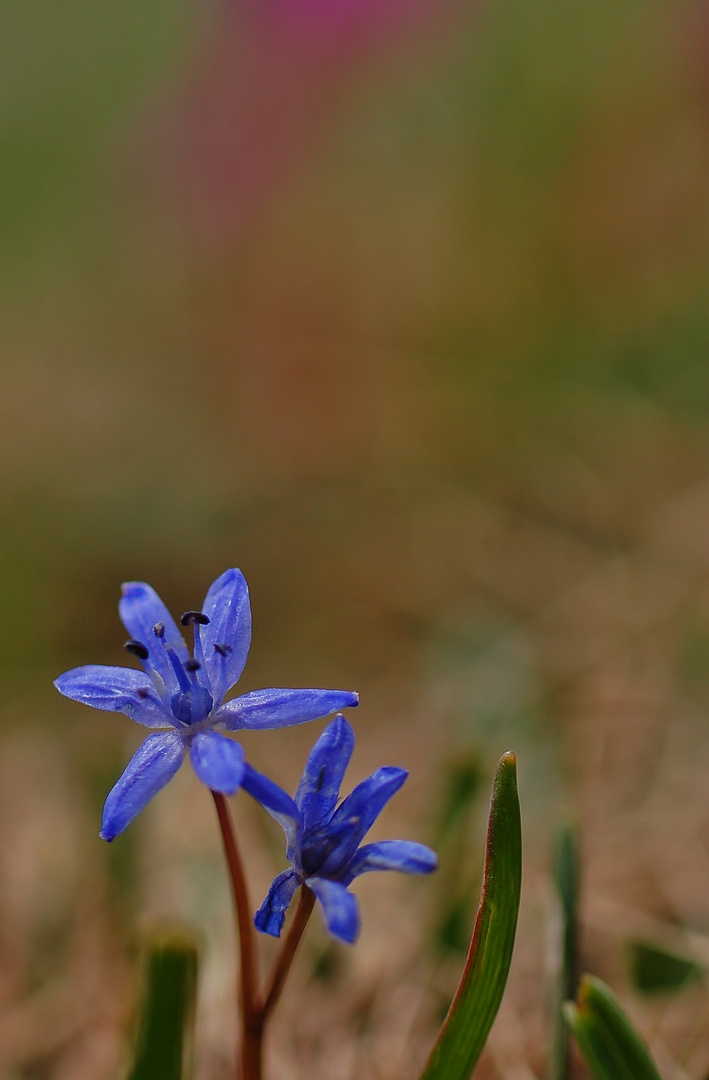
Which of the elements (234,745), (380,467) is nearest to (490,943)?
(234,745)

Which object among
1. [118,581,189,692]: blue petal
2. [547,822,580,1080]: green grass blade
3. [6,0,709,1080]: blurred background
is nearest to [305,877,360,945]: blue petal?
[118,581,189,692]: blue petal

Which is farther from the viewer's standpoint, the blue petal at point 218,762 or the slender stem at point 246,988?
the slender stem at point 246,988

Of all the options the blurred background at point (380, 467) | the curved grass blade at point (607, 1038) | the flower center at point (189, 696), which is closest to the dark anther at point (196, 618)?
the flower center at point (189, 696)

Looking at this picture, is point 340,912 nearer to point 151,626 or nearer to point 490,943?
point 490,943

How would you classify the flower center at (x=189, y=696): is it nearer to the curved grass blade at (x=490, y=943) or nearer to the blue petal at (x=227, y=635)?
the blue petal at (x=227, y=635)

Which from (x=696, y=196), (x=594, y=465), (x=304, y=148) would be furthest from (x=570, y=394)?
(x=304, y=148)

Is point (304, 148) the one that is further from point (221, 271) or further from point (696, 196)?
point (696, 196)
